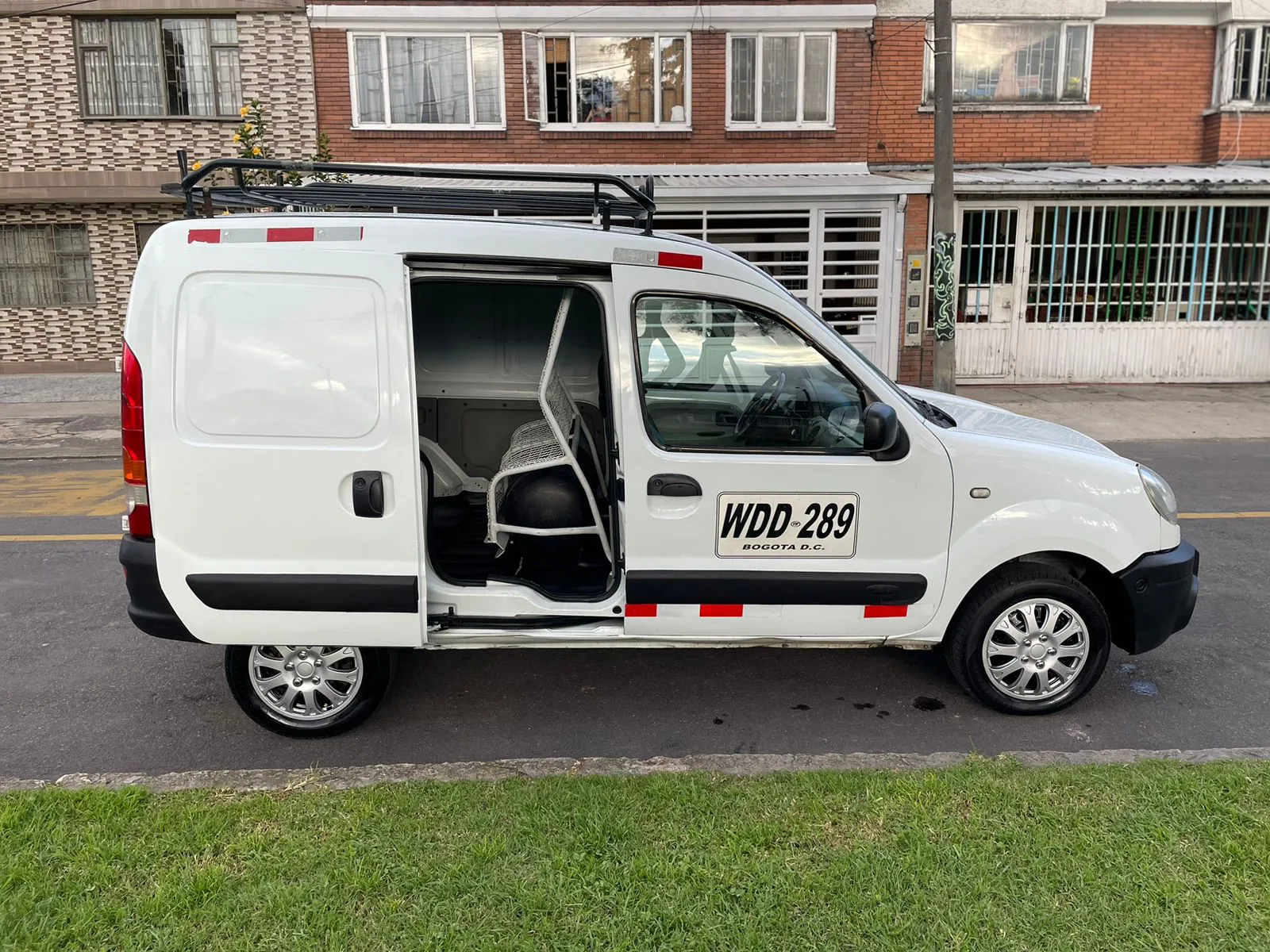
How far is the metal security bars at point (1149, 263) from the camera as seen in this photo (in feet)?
49.2

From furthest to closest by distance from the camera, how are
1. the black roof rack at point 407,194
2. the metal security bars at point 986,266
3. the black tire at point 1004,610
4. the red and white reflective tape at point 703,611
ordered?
the metal security bars at point 986,266, the black tire at point 1004,610, the red and white reflective tape at point 703,611, the black roof rack at point 407,194

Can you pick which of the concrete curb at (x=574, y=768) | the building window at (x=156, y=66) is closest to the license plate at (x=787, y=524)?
the concrete curb at (x=574, y=768)

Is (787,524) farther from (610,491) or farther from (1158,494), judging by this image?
(1158,494)

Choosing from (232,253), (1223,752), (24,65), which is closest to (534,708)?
(232,253)

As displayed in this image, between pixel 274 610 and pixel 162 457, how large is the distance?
734 mm

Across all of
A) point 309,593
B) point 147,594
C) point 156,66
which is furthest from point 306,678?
point 156,66

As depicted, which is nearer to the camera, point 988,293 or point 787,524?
point 787,524

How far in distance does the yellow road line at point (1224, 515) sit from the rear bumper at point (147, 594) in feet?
23.8

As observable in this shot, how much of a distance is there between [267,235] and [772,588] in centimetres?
245

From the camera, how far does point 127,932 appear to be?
2.69 metres

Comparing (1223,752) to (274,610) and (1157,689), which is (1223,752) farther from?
(274,610)

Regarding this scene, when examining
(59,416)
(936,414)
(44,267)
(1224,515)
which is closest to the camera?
(936,414)

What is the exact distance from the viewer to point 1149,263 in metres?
15.2

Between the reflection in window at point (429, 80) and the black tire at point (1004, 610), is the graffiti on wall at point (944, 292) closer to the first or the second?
the reflection in window at point (429, 80)
